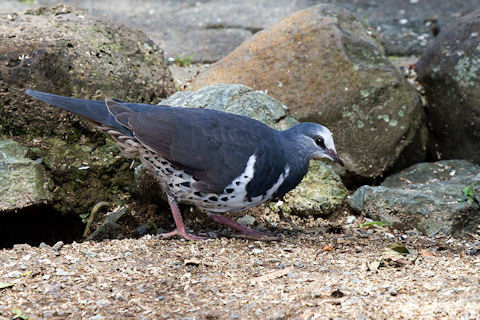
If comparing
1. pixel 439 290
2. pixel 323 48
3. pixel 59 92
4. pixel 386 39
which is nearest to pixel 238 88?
pixel 323 48

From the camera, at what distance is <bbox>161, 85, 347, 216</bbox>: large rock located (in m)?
5.16

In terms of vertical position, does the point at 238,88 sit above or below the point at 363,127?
above

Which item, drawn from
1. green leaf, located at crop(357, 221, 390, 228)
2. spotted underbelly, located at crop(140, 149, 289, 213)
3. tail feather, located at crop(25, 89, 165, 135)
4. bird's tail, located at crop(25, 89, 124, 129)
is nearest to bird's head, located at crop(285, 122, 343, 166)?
spotted underbelly, located at crop(140, 149, 289, 213)

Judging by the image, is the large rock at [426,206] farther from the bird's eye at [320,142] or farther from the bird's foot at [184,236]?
the bird's foot at [184,236]

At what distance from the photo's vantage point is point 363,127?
573 centimetres

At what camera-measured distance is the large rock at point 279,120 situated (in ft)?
16.9

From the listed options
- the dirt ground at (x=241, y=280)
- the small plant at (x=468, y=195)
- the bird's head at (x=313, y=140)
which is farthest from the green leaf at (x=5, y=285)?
the small plant at (x=468, y=195)

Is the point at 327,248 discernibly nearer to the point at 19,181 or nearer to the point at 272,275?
the point at 272,275

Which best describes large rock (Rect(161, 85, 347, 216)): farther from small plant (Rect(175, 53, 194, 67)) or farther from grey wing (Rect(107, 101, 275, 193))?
small plant (Rect(175, 53, 194, 67))

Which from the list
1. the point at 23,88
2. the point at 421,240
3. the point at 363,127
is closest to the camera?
the point at 421,240

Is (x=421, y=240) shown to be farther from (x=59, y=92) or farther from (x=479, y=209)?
(x=59, y=92)

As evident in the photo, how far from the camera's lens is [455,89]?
5934 mm

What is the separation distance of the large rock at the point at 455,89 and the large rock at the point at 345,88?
27 cm

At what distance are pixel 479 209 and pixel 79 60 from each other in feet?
11.3
